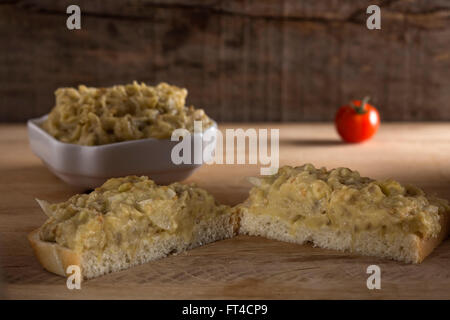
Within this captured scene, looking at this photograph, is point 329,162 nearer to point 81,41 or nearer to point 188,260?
point 188,260

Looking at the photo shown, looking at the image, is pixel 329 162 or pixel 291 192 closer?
pixel 291 192

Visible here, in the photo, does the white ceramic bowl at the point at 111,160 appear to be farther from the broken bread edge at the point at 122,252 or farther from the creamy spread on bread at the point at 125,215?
the broken bread edge at the point at 122,252

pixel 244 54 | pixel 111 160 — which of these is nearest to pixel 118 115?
pixel 111 160

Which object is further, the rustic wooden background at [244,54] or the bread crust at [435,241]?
the rustic wooden background at [244,54]

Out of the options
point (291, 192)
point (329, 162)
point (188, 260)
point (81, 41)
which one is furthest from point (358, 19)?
point (188, 260)

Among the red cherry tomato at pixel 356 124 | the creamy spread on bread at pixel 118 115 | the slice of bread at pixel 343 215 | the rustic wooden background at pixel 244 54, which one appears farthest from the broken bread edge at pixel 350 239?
the rustic wooden background at pixel 244 54

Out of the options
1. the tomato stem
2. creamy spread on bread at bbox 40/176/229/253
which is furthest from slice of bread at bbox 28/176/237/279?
the tomato stem
